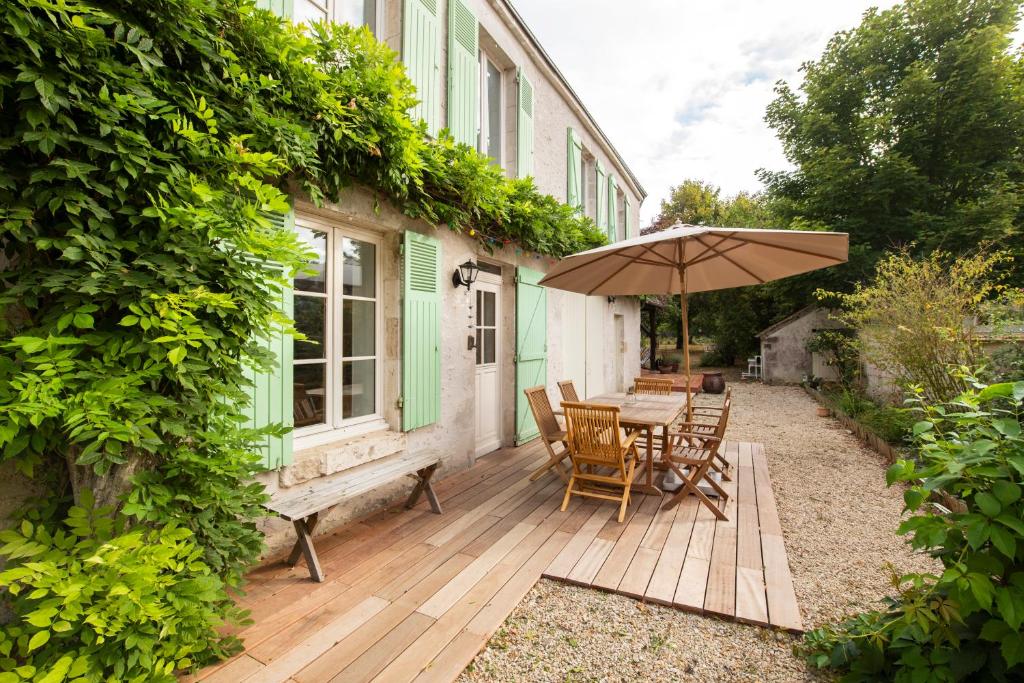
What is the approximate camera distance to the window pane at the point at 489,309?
17.7 ft

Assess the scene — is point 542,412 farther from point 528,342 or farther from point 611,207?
point 611,207

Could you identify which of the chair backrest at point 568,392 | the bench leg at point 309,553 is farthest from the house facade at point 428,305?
the chair backrest at point 568,392

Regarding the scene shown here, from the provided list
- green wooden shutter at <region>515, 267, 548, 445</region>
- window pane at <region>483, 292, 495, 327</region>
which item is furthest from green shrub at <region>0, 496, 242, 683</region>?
green wooden shutter at <region>515, 267, 548, 445</region>

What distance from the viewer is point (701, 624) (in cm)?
221

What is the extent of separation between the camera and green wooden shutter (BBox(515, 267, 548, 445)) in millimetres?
5637

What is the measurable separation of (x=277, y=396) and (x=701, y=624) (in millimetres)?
2797

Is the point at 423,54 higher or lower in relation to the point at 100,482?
higher

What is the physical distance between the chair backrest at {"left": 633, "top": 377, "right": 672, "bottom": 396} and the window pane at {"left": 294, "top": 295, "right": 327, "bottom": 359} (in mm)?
3895

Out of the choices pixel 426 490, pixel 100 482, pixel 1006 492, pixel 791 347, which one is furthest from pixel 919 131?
pixel 100 482

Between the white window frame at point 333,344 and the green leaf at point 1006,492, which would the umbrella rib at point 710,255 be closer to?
the green leaf at point 1006,492

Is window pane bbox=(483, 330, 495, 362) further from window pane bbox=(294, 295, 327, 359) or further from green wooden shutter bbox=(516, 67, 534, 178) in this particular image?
window pane bbox=(294, 295, 327, 359)

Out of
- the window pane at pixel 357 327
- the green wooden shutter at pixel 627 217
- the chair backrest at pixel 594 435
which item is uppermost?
the green wooden shutter at pixel 627 217

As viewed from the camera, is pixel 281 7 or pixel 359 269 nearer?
pixel 281 7

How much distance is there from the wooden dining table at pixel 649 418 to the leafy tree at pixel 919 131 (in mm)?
→ 9790
